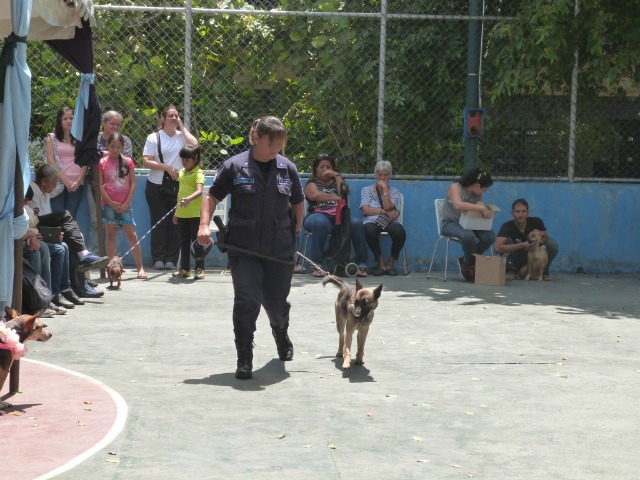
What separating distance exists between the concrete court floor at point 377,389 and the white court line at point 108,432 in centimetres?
6

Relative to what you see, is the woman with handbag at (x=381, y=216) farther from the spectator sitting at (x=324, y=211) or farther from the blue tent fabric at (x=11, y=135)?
the blue tent fabric at (x=11, y=135)

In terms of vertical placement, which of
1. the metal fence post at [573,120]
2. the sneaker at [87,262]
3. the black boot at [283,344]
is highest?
the metal fence post at [573,120]

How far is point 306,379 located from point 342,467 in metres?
2.37

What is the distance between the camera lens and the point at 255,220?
8477mm

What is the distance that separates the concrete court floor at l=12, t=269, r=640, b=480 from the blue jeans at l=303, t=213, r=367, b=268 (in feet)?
6.66

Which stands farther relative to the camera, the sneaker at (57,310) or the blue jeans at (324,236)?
the blue jeans at (324,236)

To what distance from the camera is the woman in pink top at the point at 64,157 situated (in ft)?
46.4

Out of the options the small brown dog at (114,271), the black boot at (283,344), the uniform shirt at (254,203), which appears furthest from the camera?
the small brown dog at (114,271)

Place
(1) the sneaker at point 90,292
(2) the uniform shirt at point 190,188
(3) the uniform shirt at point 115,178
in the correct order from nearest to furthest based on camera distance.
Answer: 1. (1) the sneaker at point 90,292
2. (3) the uniform shirt at point 115,178
3. (2) the uniform shirt at point 190,188

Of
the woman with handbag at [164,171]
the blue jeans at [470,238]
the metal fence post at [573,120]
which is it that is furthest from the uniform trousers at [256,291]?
the metal fence post at [573,120]

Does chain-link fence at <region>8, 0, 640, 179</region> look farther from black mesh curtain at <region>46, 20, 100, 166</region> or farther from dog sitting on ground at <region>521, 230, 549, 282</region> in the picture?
black mesh curtain at <region>46, 20, 100, 166</region>

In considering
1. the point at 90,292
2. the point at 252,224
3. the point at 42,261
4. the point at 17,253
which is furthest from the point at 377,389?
the point at 90,292

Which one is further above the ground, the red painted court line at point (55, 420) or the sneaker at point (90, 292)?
the sneaker at point (90, 292)

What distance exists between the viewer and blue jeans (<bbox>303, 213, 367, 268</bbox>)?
49.8ft
